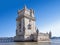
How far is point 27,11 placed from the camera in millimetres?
51625

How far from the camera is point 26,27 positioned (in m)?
49.4

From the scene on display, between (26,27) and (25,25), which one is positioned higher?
(25,25)

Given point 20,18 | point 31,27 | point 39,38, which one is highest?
point 20,18

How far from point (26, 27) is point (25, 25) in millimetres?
836

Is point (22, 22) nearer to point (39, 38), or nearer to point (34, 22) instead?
point (34, 22)

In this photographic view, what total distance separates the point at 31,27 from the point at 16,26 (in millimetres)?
6921

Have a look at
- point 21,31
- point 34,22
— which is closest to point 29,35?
point 21,31

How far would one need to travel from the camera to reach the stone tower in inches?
1913

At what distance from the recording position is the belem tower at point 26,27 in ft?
154

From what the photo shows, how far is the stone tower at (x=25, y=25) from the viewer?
48594 millimetres

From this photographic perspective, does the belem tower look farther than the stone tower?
No

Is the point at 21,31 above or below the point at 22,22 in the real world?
below

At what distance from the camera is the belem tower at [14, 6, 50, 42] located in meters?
47.0

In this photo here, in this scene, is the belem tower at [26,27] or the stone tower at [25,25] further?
the stone tower at [25,25]
